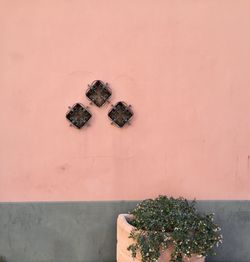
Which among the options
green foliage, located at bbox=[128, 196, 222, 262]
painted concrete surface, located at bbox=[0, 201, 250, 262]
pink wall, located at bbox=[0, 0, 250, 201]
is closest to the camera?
green foliage, located at bbox=[128, 196, 222, 262]

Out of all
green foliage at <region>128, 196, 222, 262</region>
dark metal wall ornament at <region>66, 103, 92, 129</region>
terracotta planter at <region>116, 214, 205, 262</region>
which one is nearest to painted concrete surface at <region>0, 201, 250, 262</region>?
terracotta planter at <region>116, 214, 205, 262</region>

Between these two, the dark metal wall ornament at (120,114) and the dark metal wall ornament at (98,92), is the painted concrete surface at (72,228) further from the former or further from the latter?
the dark metal wall ornament at (98,92)

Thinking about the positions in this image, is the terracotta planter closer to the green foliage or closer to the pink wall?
the green foliage

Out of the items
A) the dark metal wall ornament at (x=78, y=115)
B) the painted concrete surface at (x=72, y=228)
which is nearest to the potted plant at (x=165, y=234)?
the painted concrete surface at (x=72, y=228)

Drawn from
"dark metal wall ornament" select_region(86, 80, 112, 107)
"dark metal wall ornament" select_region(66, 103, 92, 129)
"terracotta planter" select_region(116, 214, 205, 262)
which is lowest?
"terracotta planter" select_region(116, 214, 205, 262)

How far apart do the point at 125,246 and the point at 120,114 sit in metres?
1.39

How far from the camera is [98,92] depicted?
5.07 meters

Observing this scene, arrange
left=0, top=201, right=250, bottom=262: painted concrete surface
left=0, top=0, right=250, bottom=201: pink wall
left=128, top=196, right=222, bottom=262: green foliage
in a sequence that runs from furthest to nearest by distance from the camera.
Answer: left=0, top=201, right=250, bottom=262: painted concrete surface
left=0, top=0, right=250, bottom=201: pink wall
left=128, top=196, right=222, bottom=262: green foliage

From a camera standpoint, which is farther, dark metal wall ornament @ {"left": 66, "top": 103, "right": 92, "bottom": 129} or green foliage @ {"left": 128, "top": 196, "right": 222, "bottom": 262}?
dark metal wall ornament @ {"left": 66, "top": 103, "right": 92, "bottom": 129}

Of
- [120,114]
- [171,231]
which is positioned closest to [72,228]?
[171,231]

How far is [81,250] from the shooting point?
A: 17.2ft

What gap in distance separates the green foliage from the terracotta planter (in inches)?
2.9

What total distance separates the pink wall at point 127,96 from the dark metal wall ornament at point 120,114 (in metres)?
0.07

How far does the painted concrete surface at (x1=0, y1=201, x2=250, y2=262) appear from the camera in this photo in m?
5.17
